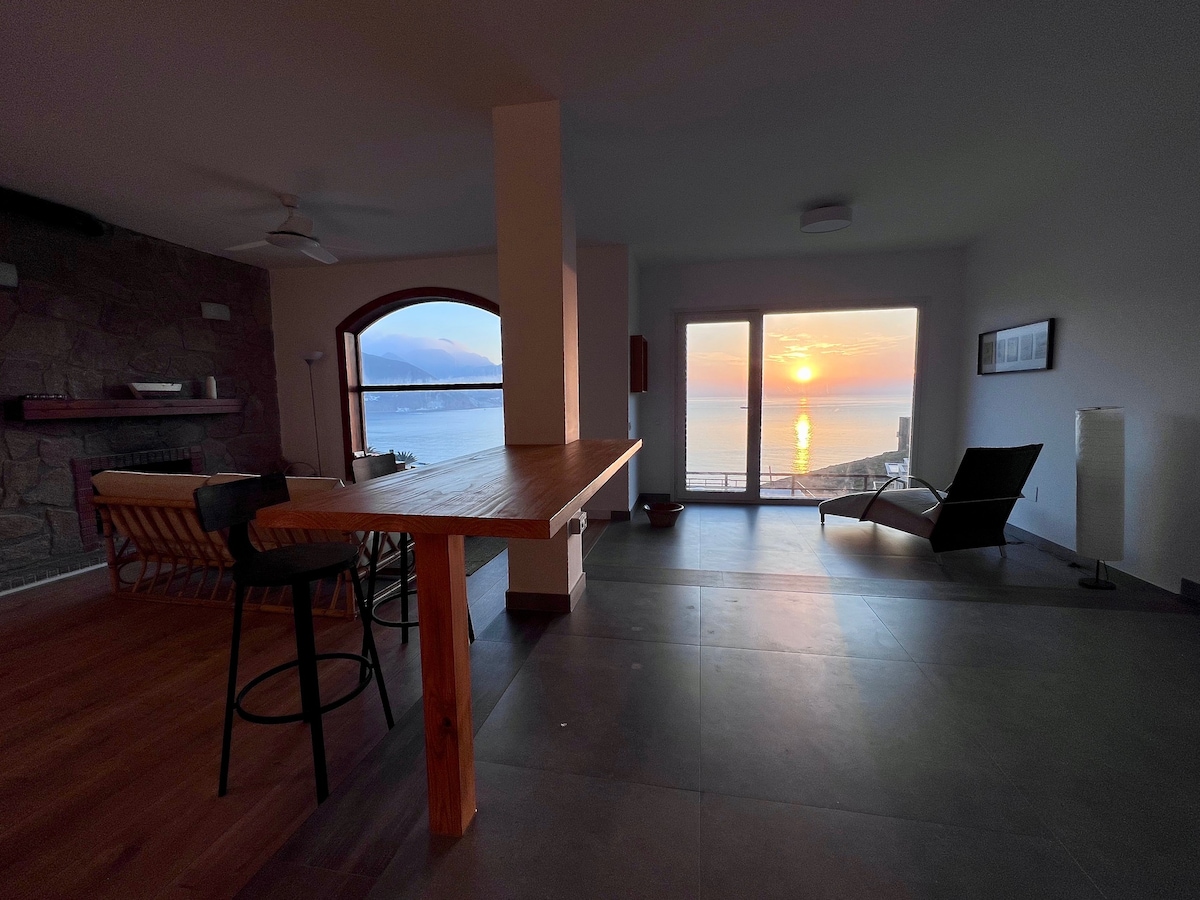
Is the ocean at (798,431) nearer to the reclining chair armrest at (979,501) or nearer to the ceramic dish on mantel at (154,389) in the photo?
the reclining chair armrest at (979,501)

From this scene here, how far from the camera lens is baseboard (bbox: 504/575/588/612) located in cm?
283

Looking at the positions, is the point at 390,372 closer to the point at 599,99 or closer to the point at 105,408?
the point at 105,408

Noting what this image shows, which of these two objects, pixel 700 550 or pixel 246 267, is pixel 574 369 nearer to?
pixel 700 550

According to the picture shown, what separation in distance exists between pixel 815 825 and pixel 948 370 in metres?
5.23

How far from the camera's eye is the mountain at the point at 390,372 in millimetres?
5684

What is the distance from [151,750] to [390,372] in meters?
4.52

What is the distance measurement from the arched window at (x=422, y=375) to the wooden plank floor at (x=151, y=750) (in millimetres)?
3172

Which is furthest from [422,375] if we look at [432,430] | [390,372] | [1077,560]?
[1077,560]

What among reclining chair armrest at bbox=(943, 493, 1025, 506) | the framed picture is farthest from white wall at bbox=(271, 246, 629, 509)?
the framed picture

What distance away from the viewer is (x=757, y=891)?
1225mm

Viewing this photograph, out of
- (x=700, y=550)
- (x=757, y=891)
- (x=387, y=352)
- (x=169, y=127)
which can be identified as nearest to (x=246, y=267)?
(x=387, y=352)

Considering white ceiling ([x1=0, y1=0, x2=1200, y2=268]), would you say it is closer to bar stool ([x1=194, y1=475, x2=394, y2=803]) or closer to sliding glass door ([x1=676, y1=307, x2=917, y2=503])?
sliding glass door ([x1=676, y1=307, x2=917, y2=503])

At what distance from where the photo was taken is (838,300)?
529cm

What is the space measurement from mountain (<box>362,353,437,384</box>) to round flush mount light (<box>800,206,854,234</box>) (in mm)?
4071
